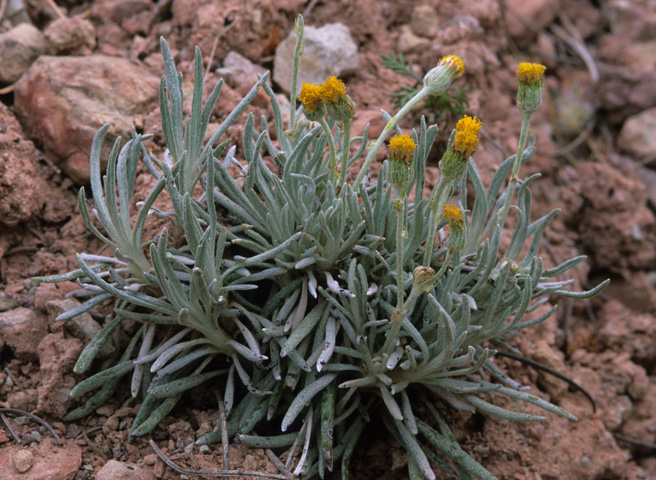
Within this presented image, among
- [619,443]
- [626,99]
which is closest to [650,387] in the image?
[619,443]

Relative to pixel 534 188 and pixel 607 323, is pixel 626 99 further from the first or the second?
pixel 607 323

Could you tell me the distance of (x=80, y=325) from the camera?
2209 millimetres

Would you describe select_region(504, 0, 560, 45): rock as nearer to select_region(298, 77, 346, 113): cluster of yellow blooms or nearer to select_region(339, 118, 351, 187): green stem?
select_region(339, 118, 351, 187): green stem

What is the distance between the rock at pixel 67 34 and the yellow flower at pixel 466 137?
2088 mm

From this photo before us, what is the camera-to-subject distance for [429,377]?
208 centimetres

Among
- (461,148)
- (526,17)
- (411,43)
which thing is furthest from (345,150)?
(526,17)

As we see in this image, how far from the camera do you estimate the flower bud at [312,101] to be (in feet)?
6.17

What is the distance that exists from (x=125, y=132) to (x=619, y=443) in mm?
2714

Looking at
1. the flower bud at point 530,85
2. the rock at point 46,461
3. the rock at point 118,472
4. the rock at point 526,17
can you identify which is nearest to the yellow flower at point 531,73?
the flower bud at point 530,85

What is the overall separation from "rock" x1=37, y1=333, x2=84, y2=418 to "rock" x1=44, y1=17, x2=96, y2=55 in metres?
1.49

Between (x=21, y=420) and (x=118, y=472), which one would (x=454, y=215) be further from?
(x=21, y=420)

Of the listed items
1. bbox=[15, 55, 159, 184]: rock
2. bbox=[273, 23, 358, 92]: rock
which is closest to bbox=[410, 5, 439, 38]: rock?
bbox=[273, 23, 358, 92]: rock

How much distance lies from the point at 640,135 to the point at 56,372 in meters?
3.73

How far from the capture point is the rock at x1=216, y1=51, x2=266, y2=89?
2971 millimetres
